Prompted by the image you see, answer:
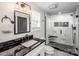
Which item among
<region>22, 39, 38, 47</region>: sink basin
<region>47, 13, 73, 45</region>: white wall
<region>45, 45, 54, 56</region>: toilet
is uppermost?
<region>47, 13, 73, 45</region>: white wall

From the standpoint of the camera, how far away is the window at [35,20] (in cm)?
138

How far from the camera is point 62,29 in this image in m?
1.42

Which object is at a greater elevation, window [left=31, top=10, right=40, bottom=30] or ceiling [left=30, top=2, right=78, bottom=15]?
ceiling [left=30, top=2, right=78, bottom=15]

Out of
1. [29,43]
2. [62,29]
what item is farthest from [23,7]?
[62,29]

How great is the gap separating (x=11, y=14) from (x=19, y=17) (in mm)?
148

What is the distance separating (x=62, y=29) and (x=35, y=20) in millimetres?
591

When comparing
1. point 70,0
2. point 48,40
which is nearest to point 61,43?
point 48,40

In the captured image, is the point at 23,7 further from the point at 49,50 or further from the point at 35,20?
the point at 49,50

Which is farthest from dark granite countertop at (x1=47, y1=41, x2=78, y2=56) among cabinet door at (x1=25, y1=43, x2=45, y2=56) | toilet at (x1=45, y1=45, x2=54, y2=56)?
cabinet door at (x1=25, y1=43, x2=45, y2=56)

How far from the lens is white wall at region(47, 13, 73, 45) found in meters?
1.34

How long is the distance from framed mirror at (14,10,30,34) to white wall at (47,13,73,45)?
442mm

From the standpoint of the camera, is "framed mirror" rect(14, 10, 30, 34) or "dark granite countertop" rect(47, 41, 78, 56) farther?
"dark granite countertop" rect(47, 41, 78, 56)

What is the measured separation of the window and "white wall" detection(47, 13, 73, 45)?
9.3 inches

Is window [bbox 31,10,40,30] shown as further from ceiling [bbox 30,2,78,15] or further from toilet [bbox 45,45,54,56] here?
toilet [bbox 45,45,54,56]
